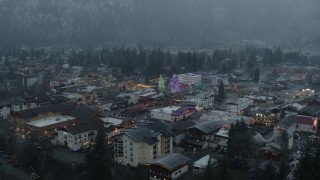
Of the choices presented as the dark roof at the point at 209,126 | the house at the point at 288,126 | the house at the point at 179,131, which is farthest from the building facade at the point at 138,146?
the house at the point at 288,126

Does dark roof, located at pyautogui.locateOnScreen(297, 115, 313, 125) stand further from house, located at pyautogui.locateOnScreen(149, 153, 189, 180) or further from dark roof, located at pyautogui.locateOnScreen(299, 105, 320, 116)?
house, located at pyautogui.locateOnScreen(149, 153, 189, 180)

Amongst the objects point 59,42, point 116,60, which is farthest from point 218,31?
point 116,60

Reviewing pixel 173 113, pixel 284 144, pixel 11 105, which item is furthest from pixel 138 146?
pixel 11 105

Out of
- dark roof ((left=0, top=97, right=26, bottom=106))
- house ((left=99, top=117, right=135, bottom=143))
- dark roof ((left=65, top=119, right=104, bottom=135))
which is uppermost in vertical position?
dark roof ((left=0, top=97, right=26, bottom=106))

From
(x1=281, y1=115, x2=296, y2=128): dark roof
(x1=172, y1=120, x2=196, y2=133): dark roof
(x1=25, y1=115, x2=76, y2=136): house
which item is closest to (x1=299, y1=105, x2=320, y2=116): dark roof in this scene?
(x1=281, y1=115, x2=296, y2=128): dark roof

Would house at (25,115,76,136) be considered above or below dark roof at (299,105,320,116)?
below

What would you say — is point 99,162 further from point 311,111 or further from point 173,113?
point 311,111

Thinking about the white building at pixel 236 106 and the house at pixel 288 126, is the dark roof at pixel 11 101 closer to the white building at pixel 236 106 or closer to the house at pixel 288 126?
the white building at pixel 236 106
